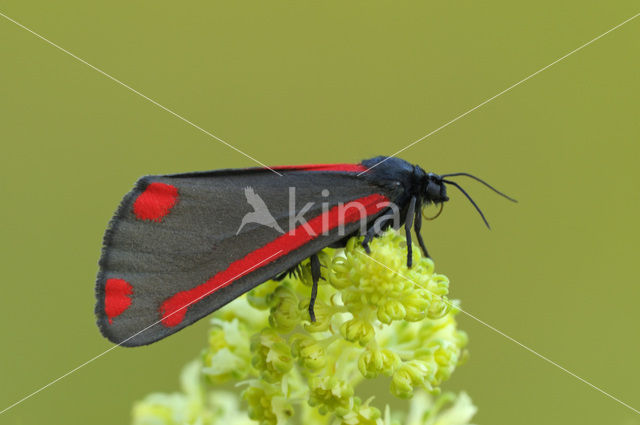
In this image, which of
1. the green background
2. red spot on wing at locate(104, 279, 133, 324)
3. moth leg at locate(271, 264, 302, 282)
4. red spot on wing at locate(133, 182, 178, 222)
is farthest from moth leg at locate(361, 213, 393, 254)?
the green background

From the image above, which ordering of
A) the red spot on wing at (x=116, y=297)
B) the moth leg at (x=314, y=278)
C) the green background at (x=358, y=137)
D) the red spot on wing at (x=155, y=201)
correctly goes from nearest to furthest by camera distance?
the red spot on wing at (x=116, y=297), the red spot on wing at (x=155, y=201), the moth leg at (x=314, y=278), the green background at (x=358, y=137)

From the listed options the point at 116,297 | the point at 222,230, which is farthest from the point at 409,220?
the point at 116,297

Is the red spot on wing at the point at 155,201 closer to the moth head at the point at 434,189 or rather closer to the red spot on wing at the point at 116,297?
the red spot on wing at the point at 116,297

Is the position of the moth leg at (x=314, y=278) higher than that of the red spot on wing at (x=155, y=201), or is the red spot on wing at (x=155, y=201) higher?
the red spot on wing at (x=155, y=201)

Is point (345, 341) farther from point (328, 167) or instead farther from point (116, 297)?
point (116, 297)

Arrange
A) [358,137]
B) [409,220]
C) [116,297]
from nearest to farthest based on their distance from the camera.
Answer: [116,297] → [409,220] → [358,137]

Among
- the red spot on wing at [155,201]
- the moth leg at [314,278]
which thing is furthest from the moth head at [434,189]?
the red spot on wing at [155,201]
